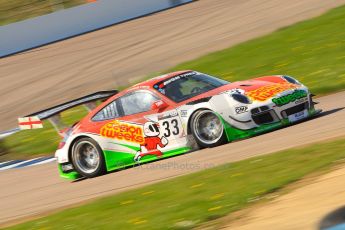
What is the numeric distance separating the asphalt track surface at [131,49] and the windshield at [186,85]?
792cm

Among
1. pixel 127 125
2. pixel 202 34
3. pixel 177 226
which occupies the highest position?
pixel 202 34

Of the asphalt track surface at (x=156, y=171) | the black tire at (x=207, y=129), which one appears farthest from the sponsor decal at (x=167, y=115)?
the asphalt track surface at (x=156, y=171)

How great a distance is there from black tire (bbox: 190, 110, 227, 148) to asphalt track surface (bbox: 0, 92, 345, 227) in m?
0.14

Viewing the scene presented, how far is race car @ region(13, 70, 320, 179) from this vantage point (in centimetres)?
1186

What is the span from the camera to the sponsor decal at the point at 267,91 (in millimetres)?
11836

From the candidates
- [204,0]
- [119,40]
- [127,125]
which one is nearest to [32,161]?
[127,125]

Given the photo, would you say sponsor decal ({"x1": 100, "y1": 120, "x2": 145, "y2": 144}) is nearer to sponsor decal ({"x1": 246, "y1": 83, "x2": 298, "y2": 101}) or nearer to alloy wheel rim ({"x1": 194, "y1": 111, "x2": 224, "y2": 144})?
alloy wheel rim ({"x1": 194, "y1": 111, "x2": 224, "y2": 144})

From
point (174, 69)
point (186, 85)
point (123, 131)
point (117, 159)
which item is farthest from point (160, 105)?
point (174, 69)

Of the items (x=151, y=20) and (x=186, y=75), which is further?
(x=151, y=20)

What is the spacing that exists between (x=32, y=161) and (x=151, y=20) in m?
13.2

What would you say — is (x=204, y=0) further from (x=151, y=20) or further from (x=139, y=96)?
(x=139, y=96)

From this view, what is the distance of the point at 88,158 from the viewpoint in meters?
13.2

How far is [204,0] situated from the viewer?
30.2m

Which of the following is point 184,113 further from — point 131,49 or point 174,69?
point 131,49
